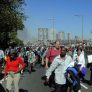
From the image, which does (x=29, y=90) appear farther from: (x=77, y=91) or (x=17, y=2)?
(x=17, y=2)

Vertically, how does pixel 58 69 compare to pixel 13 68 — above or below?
above

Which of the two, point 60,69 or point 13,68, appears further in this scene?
point 13,68

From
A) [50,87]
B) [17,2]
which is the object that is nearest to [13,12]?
[17,2]

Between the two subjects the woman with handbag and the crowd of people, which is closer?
the crowd of people

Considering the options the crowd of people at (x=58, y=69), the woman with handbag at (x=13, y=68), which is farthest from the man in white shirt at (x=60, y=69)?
the woman with handbag at (x=13, y=68)

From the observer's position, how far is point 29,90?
16750 mm

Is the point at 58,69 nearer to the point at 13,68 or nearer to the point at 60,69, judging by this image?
the point at 60,69

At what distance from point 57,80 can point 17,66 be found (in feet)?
7.02

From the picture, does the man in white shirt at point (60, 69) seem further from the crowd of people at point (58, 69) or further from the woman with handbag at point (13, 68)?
the woman with handbag at point (13, 68)

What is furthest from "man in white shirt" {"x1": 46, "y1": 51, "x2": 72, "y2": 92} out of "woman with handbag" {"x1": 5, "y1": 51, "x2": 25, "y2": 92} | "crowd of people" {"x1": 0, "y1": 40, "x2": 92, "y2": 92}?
"woman with handbag" {"x1": 5, "y1": 51, "x2": 25, "y2": 92}

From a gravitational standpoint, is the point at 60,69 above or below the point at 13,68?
above

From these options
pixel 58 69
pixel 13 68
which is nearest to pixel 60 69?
pixel 58 69

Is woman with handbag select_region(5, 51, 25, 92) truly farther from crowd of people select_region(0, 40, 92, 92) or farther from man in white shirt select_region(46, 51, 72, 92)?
man in white shirt select_region(46, 51, 72, 92)

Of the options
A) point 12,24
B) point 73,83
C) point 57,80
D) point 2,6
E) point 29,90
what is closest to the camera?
point 57,80
